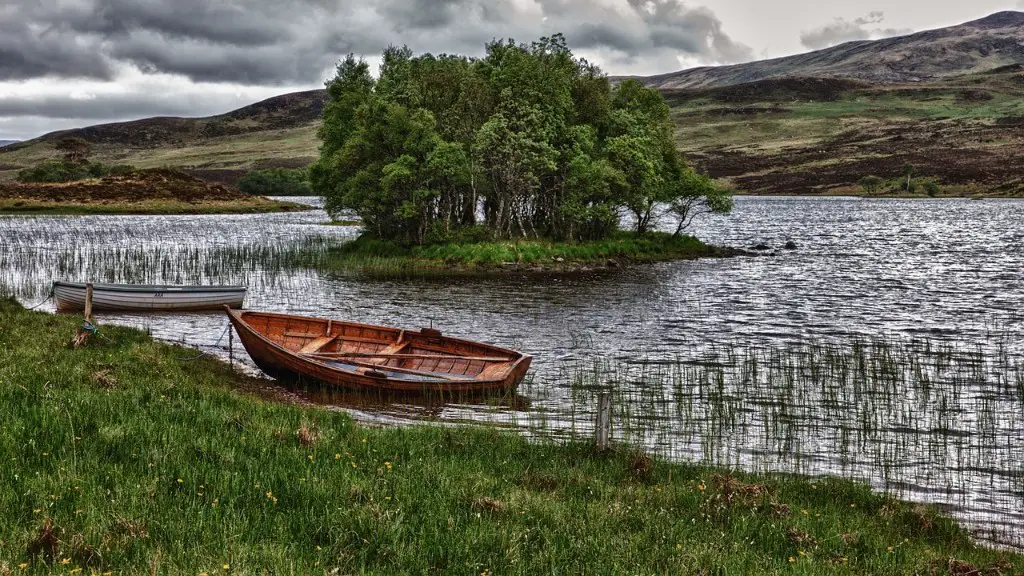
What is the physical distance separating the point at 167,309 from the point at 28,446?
92.4 ft

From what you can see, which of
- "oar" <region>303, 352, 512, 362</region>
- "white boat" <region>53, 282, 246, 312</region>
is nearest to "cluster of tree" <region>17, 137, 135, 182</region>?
"white boat" <region>53, 282, 246, 312</region>

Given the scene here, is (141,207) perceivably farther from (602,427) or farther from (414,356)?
(602,427)

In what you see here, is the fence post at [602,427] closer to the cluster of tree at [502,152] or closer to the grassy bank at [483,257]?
the grassy bank at [483,257]

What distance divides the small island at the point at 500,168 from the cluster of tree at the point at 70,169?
100918 millimetres

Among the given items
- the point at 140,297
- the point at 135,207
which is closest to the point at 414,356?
the point at 140,297

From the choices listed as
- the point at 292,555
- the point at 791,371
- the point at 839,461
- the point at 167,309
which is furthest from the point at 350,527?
the point at 167,309

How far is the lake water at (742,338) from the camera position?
16.6m

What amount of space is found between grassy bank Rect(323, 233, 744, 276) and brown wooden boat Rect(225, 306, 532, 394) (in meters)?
26.7

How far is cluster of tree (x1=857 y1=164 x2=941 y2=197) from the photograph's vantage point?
584 feet

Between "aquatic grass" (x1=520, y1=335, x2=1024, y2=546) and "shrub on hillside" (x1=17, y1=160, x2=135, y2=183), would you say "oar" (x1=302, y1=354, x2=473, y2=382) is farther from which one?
"shrub on hillside" (x1=17, y1=160, x2=135, y2=183)

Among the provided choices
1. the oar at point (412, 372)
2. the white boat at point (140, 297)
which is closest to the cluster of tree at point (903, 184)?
the white boat at point (140, 297)

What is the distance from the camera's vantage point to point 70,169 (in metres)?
150

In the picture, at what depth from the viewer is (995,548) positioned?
450 inches

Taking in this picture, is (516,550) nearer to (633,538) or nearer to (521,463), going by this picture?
(633,538)
